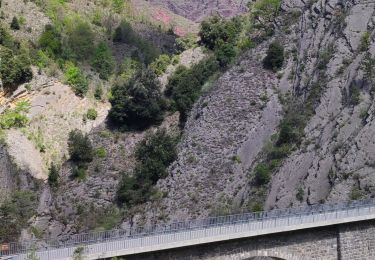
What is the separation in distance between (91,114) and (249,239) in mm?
30915

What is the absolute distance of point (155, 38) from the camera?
77.9 m

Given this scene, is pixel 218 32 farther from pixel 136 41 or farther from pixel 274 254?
pixel 274 254

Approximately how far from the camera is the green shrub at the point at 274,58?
205ft

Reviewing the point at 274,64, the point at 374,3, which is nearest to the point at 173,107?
the point at 274,64

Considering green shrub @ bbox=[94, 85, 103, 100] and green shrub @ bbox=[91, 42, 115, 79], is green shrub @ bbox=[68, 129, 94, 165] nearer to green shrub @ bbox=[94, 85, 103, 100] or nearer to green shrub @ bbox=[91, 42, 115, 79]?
green shrub @ bbox=[94, 85, 103, 100]

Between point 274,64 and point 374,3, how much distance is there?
9.34 meters

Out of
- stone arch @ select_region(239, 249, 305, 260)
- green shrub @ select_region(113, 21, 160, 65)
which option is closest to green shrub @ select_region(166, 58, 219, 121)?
green shrub @ select_region(113, 21, 160, 65)

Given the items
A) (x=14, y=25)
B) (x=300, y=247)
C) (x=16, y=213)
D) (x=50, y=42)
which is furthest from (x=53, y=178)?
(x=300, y=247)

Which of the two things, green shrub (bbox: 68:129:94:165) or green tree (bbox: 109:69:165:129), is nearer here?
green shrub (bbox: 68:129:94:165)

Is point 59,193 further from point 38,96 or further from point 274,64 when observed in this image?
point 274,64

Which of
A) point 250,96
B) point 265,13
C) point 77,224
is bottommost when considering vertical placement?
point 77,224

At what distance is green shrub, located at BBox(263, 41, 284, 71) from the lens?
62375mm

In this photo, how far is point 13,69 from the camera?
60.4 metres

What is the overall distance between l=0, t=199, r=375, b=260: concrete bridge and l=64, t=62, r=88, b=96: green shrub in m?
28.2
